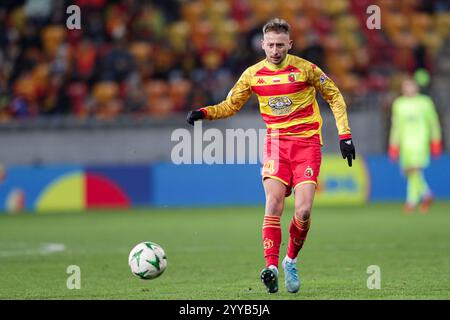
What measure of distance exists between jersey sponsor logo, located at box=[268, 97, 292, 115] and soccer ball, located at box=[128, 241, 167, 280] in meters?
1.45

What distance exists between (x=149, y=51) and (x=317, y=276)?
42.9ft

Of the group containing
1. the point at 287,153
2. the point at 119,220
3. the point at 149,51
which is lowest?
the point at 119,220

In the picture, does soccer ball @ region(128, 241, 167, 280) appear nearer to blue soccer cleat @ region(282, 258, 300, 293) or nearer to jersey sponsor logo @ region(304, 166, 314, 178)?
blue soccer cleat @ region(282, 258, 300, 293)

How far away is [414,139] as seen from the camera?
1783 cm

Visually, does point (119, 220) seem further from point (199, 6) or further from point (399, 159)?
point (199, 6)

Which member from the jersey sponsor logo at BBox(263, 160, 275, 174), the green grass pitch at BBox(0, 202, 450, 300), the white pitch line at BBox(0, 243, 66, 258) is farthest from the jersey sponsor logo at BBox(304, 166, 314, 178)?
the white pitch line at BBox(0, 243, 66, 258)

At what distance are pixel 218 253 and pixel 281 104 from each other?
3703mm

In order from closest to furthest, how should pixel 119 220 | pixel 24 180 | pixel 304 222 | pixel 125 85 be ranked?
pixel 304 222, pixel 119 220, pixel 24 180, pixel 125 85

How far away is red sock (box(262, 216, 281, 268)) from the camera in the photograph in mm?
7930

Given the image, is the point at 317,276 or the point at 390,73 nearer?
the point at 317,276

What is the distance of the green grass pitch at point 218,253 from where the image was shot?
816 cm

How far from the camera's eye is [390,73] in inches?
866

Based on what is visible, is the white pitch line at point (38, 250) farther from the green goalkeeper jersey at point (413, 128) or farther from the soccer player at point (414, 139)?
the green goalkeeper jersey at point (413, 128)
